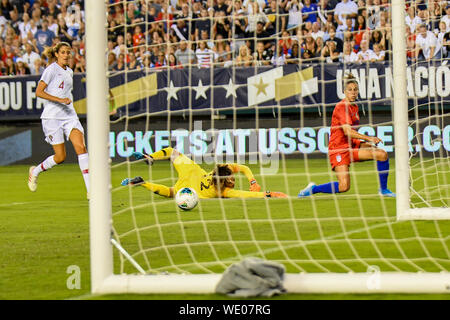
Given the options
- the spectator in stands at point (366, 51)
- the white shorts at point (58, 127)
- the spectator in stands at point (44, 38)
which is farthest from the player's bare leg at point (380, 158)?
the spectator in stands at point (44, 38)

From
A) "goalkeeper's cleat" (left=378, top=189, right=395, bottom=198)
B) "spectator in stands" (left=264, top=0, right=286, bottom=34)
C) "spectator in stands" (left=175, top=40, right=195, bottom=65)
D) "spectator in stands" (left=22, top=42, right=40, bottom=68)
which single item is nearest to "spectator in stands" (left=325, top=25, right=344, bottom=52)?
"spectator in stands" (left=264, top=0, right=286, bottom=34)

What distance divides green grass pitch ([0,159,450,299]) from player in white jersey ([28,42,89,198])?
0.74 meters

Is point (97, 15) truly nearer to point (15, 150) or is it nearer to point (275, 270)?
point (275, 270)

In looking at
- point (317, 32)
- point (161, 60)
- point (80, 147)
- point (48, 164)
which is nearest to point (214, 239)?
point (80, 147)

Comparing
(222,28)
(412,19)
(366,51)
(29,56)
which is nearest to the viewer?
(412,19)

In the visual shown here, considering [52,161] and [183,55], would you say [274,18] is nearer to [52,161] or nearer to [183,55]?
[183,55]

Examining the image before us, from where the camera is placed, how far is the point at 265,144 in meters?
15.9

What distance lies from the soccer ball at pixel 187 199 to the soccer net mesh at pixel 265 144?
0.12m

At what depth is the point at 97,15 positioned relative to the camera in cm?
494

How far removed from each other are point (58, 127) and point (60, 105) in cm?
28

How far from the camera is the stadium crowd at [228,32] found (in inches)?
329

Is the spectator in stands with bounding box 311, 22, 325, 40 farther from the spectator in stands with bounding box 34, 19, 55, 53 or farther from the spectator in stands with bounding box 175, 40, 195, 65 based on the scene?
the spectator in stands with bounding box 34, 19, 55, 53

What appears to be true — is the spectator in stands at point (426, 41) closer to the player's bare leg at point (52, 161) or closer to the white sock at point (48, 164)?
the player's bare leg at point (52, 161)
